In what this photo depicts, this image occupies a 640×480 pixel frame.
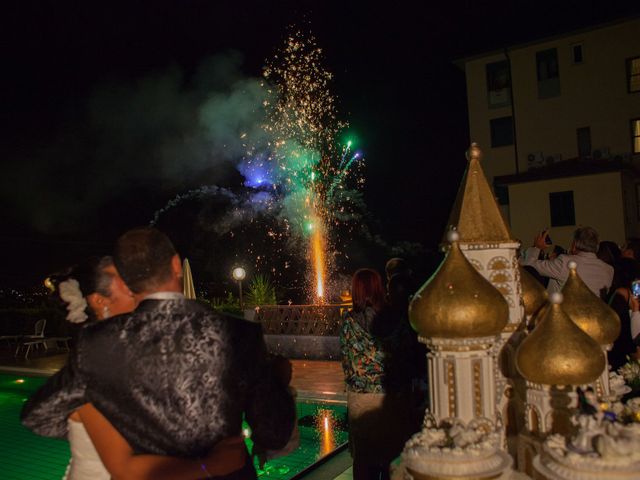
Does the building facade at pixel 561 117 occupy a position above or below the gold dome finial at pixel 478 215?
above

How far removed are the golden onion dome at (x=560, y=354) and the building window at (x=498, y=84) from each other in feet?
90.2

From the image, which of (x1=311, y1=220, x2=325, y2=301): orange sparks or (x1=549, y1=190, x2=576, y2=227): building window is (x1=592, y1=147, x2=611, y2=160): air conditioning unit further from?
(x1=311, y1=220, x2=325, y2=301): orange sparks

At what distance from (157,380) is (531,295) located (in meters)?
2.17

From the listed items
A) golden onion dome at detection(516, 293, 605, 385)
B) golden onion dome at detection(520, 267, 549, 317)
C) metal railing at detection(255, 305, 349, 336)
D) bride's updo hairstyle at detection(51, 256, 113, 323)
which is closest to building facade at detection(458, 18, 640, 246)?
Answer: metal railing at detection(255, 305, 349, 336)

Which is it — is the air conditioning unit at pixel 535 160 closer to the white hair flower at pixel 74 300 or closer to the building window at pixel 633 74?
the building window at pixel 633 74

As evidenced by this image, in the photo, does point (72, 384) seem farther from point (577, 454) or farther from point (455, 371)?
point (577, 454)

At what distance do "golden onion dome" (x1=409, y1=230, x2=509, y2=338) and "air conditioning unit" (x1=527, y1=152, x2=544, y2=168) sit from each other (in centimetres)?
2626

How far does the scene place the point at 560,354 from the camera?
227cm

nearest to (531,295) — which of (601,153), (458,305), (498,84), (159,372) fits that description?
(458,305)

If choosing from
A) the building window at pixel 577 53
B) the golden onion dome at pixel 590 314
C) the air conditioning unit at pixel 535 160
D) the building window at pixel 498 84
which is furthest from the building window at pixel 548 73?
the golden onion dome at pixel 590 314

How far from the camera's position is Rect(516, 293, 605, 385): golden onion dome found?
226 cm

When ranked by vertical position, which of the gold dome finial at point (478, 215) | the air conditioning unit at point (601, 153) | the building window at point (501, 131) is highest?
the building window at point (501, 131)

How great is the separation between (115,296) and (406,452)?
1.71 metres

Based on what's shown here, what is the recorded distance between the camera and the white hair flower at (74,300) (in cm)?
308
